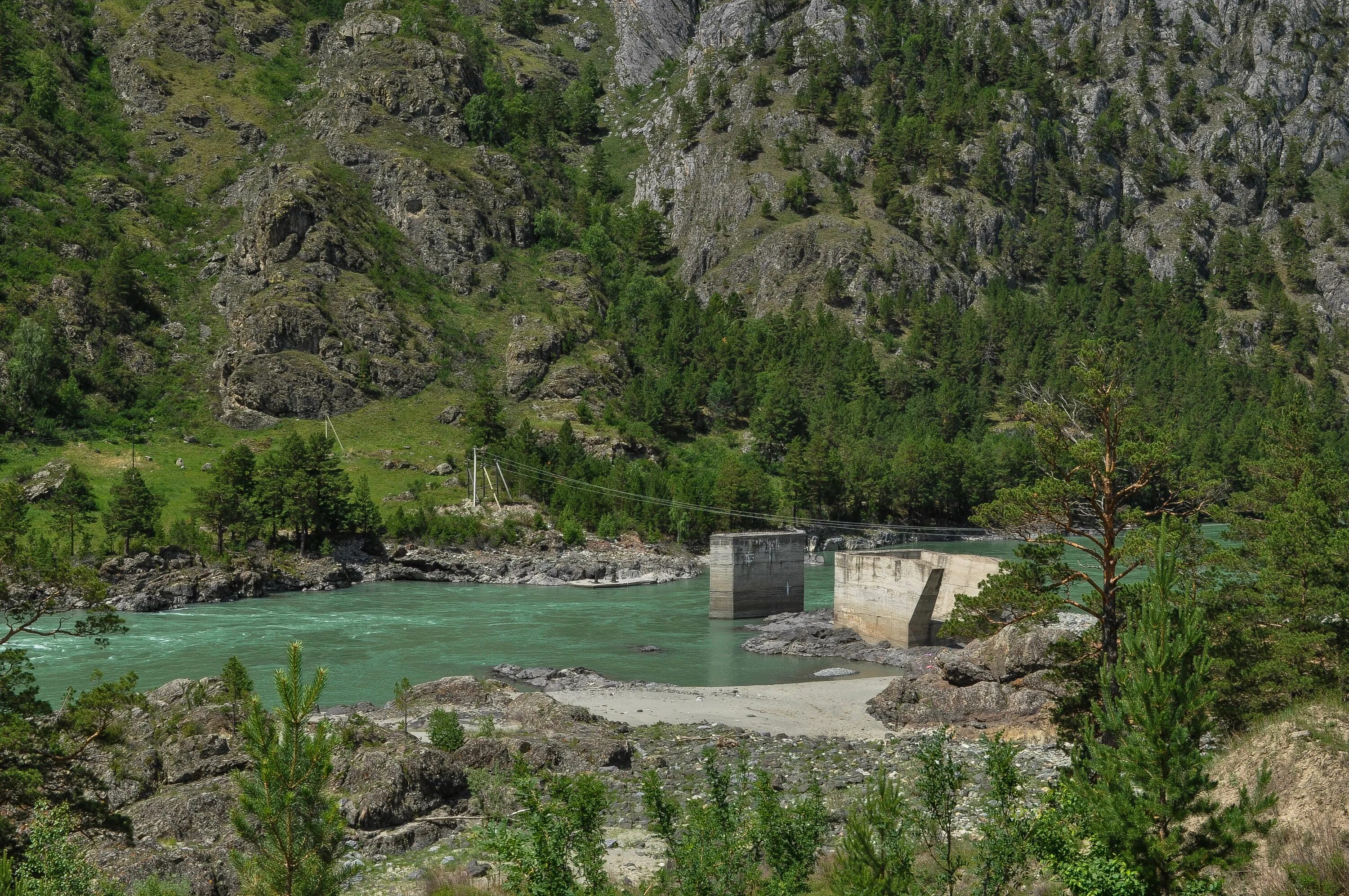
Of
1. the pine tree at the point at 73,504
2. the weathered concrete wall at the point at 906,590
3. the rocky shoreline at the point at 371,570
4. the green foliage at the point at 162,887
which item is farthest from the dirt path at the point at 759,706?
the pine tree at the point at 73,504

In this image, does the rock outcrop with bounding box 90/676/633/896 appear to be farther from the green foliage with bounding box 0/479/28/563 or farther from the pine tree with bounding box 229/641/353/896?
the pine tree with bounding box 229/641/353/896

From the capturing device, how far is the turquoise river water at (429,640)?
144ft

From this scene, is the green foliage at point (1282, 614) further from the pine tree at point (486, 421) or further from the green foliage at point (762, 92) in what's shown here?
the green foliage at point (762, 92)

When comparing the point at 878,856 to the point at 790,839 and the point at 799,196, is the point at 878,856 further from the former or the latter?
the point at 799,196

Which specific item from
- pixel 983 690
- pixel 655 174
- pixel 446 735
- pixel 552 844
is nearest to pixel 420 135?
pixel 655 174

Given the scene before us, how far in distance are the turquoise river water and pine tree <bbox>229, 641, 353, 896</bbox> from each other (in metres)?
29.9

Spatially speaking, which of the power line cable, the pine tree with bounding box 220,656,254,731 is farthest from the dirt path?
the power line cable

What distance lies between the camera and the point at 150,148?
455 ft

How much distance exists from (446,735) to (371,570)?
5698cm

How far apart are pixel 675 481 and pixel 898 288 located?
69300 mm

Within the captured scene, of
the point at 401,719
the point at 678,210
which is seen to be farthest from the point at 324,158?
the point at 401,719

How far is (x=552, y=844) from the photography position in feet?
38.7

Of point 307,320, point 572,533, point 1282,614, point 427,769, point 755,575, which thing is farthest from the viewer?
point 307,320

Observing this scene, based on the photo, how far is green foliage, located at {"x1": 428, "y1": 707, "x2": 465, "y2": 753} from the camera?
2602cm
